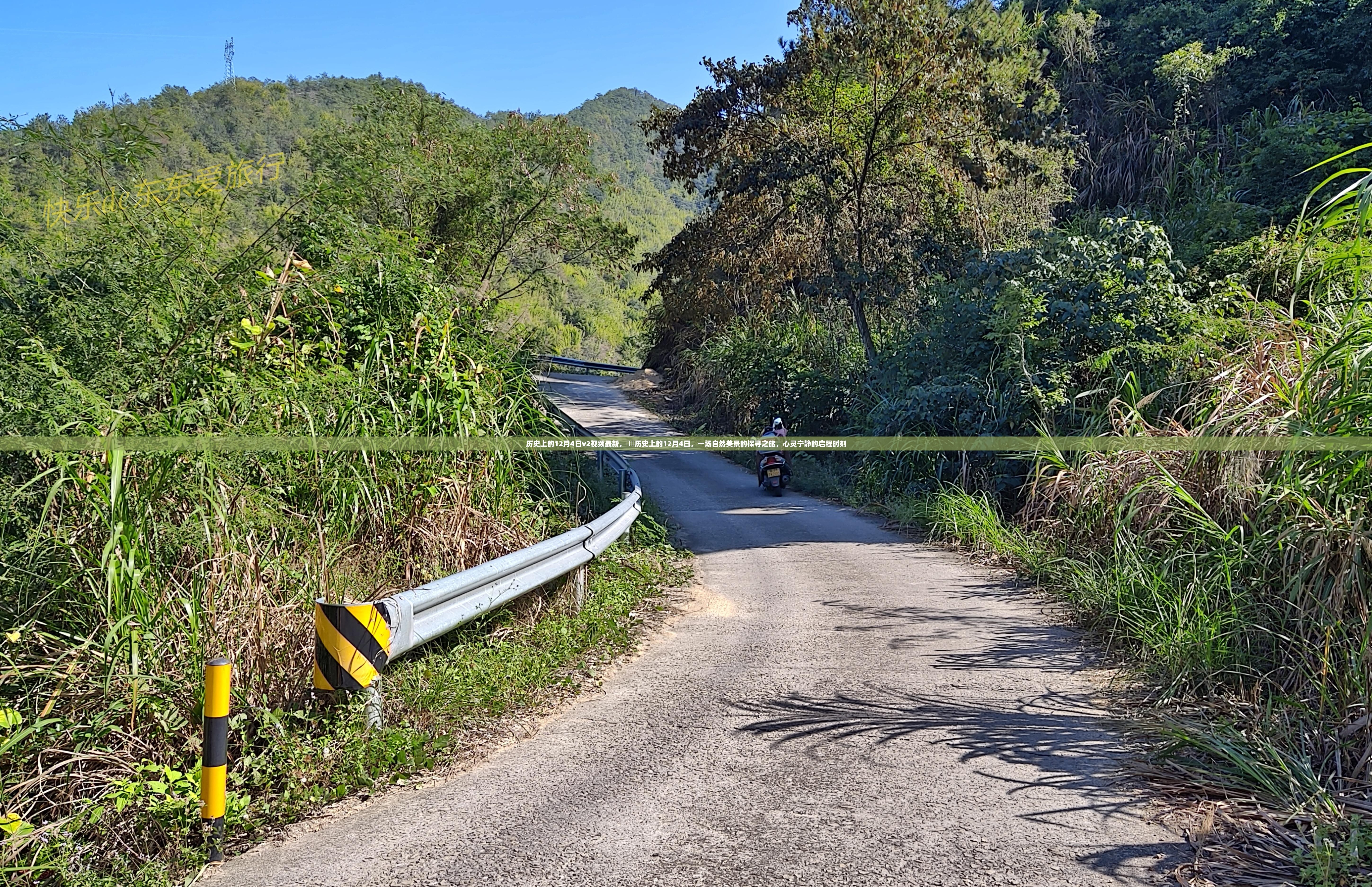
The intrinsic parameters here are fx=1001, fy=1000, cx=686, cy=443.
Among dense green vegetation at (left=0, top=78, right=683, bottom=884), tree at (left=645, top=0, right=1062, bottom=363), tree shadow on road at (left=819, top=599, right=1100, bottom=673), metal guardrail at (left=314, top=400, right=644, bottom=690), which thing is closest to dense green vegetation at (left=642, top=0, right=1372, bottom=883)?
tree at (left=645, top=0, right=1062, bottom=363)

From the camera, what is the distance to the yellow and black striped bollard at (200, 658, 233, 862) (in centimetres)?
403

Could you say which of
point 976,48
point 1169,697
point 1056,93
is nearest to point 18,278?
point 1169,697

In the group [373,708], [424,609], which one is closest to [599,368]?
[424,609]

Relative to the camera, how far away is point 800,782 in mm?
4535

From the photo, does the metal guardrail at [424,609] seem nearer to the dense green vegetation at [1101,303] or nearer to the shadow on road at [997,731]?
the shadow on road at [997,731]

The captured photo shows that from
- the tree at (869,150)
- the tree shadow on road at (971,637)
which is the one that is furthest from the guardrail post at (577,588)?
the tree at (869,150)

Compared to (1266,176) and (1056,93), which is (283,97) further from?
(1266,176)

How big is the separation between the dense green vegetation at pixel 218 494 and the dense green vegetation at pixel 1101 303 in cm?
393

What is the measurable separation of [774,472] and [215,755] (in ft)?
42.7

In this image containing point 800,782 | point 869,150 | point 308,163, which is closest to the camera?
point 800,782

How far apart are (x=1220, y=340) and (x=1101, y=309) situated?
1.61 m

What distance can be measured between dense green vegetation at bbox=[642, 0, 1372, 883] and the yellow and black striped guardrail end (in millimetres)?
3810

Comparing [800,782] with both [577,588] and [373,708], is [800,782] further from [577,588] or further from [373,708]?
[577,588]

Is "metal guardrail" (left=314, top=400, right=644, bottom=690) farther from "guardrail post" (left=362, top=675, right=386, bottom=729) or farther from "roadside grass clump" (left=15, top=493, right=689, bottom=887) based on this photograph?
"roadside grass clump" (left=15, top=493, right=689, bottom=887)
